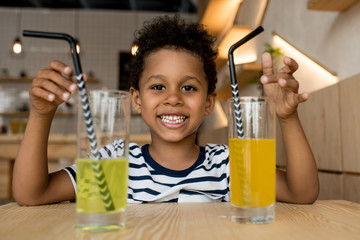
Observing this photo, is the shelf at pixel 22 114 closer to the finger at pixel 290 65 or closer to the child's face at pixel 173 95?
the child's face at pixel 173 95

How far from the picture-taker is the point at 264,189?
681 millimetres

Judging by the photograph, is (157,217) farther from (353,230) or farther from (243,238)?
(353,230)

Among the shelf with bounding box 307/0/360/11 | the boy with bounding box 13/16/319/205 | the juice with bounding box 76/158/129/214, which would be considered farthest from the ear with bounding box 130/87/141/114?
the shelf with bounding box 307/0/360/11

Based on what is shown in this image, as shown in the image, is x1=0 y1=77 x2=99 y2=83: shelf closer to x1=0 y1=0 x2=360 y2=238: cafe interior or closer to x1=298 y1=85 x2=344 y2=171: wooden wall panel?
x1=0 y1=0 x2=360 y2=238: cafe interior

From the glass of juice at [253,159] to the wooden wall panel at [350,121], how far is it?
2.95 feet

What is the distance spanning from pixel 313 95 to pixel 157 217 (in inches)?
54.1

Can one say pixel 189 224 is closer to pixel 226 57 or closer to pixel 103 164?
pixel 103 164

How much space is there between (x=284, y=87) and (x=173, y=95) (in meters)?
0.42

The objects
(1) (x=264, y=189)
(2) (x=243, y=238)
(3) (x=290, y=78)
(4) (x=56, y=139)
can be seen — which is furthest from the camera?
(4) (x=56, y=139)

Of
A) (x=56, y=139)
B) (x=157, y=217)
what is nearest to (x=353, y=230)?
(x=157, y=217)

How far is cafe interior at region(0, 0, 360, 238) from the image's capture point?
1630 millimetres

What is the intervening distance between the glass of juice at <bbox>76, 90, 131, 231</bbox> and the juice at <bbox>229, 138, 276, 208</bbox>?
8.6 inches

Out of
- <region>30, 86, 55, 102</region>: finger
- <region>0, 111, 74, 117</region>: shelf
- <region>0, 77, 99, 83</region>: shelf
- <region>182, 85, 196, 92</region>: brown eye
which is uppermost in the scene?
<region>0, 77, 99, 83</region>: shelf

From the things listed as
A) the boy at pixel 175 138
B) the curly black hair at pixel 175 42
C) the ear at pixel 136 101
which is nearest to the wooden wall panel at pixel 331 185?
the boy at pixel 175 138
